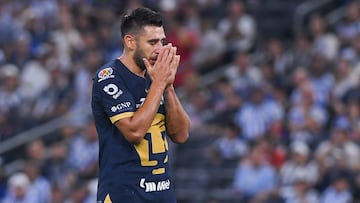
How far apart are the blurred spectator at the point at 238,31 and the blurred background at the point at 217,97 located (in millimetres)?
24

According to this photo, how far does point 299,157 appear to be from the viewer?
14.6 meters

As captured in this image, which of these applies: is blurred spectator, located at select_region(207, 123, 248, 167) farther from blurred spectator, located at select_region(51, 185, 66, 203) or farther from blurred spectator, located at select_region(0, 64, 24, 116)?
blurred spectator, located at select_region(0, 64, 24, 116)

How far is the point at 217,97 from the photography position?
1834cm

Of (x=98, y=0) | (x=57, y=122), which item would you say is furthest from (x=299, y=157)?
(x=98, y=0)

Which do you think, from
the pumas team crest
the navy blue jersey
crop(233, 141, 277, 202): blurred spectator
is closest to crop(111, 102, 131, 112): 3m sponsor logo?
the navy blue jersey

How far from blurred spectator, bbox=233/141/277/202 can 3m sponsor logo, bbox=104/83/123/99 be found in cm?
797

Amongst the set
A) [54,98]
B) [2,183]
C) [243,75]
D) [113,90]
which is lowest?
[113,90]

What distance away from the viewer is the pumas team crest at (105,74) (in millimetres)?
7309

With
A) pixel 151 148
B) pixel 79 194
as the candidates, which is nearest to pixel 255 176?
pixel 79 194

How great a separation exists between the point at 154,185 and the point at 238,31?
1223 centimetres

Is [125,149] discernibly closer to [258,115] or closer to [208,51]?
[258,115]

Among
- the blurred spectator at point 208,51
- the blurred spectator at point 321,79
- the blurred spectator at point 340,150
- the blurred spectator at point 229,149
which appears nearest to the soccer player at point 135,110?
the blurred spectator at point 340,150

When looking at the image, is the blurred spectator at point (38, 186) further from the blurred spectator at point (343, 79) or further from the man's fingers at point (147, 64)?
the man's fingers at point (147, 64)

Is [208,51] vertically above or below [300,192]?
above
